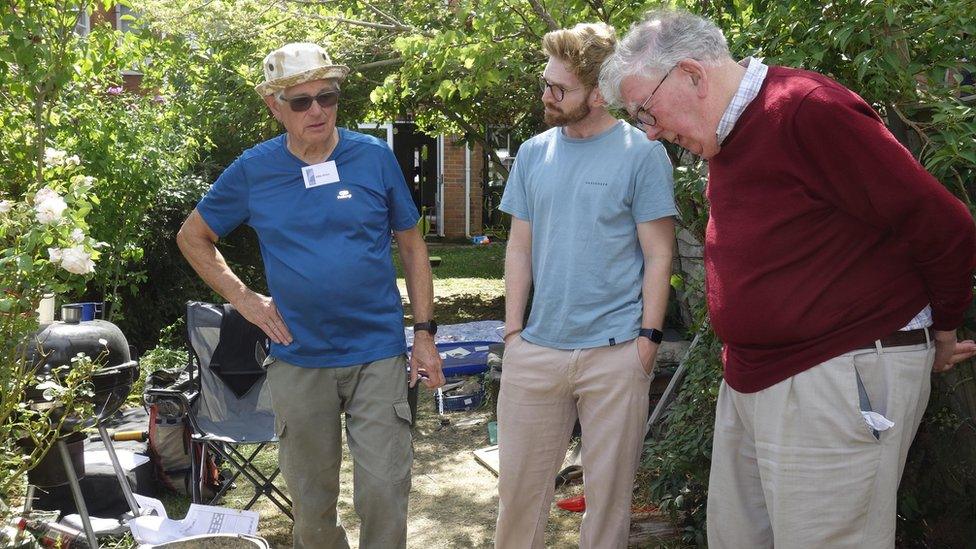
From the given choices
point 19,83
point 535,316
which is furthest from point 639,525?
point 19,83

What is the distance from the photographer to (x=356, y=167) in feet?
11.4

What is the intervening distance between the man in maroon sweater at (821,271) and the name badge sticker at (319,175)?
130 centimetres

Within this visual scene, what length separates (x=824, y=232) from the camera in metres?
2.28

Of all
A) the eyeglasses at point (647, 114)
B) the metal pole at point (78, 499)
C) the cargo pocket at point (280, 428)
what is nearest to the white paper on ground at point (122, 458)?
the metal pole at point (78, 499)

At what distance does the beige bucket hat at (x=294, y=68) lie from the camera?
3.38 m

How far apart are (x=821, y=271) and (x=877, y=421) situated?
0.35 m

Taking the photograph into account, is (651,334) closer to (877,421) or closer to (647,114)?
(647,114)

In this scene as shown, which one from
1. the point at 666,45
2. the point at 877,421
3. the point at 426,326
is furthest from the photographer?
the point at 426,326

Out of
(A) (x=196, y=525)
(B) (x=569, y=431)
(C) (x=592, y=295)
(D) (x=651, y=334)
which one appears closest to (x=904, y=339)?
(D) (x=651, y=334)

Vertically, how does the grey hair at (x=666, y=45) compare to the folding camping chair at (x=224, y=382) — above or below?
above

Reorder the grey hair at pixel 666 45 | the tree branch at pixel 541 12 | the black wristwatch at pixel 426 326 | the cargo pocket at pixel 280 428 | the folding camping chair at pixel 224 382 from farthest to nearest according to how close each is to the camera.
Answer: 1. the tree branch at pixel 541 12
2. the folding camping chair at pixel 224 382
3. the black wristwatch at pixel 426 326
4. the cargo pocket at pixel 280 428
5. the grey hair at pixel 666 45

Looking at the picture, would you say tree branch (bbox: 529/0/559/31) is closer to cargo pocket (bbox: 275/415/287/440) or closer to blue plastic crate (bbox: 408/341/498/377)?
cargo pocket (bbox: 275/415/287/440)

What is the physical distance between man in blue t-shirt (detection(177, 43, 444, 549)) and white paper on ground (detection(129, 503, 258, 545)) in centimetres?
50

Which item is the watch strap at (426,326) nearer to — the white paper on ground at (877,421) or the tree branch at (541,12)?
the white paper on ground at (877,421)
